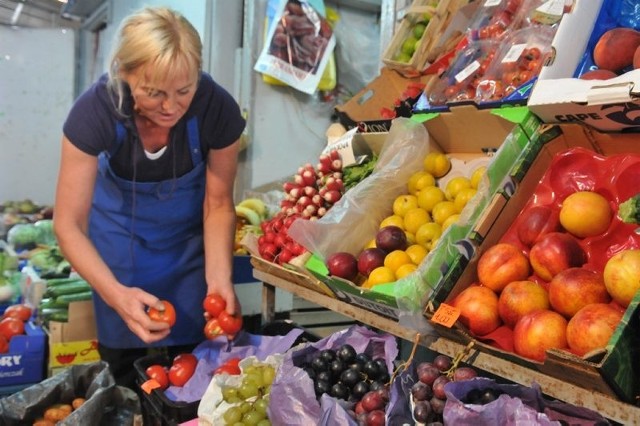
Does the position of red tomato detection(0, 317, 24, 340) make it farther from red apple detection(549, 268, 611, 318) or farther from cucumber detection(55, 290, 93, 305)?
red apple detection(549, 268, 611, 318)

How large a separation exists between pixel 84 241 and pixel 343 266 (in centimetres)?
97

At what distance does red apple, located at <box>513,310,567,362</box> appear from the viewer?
1.03 metres

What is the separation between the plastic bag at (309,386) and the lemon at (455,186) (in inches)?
17.4

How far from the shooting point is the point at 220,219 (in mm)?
2217

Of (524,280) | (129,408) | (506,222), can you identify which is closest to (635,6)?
(506,222)

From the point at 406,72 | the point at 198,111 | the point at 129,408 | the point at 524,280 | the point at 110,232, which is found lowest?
the point at 129,408

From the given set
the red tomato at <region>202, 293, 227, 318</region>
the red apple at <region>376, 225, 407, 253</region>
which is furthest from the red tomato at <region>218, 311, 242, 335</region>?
the red apple at <region>376, 225, 407, 253</region>

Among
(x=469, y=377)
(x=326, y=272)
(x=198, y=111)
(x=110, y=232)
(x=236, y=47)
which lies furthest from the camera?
(x=236, y=47)

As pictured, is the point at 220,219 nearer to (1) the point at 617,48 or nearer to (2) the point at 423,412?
(2) the point at 423,412

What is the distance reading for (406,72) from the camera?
96.3 inches

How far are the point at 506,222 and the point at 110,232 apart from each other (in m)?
1.51

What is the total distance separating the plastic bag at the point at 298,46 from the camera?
3701mm

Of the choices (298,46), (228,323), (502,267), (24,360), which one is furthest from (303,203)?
(298,46)

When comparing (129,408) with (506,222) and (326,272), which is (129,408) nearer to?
(326,272)
